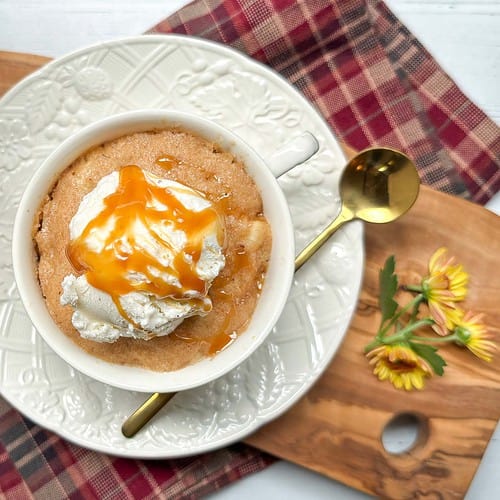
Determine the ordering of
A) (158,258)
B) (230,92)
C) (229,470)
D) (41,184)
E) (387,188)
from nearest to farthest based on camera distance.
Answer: (158,258), (41,184), (230,92), (387,188), (229,470)

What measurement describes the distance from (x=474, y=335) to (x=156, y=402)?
1.09m

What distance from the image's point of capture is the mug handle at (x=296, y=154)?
5.85 feet

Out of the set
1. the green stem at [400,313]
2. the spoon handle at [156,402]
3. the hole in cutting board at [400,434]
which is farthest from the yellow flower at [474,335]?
the spoon handle at [156,402]

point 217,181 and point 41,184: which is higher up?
point 41,184

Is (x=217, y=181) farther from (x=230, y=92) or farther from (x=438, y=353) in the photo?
(x=438, y=353)

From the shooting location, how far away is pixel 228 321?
5.86 feet

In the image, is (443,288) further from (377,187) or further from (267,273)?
(267,273)

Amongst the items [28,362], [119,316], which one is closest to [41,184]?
[119,316]

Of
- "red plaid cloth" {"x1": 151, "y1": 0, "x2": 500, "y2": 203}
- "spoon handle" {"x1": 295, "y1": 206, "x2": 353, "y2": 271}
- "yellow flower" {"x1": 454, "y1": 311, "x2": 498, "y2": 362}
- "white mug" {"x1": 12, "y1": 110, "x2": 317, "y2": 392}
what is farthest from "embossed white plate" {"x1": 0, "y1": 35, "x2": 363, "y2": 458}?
"yellow flower" {"x1": 454, "y1": 311, "x2": 498, "y2": 362}

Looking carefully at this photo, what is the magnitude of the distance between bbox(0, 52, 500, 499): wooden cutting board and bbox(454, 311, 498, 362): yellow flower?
5 centimetres

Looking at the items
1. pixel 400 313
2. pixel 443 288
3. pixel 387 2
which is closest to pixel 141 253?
pixel 400 313

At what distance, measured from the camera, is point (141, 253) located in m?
1.50

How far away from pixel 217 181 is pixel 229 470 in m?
1.09

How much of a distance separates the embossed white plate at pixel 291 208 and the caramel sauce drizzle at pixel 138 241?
0.42 meters
